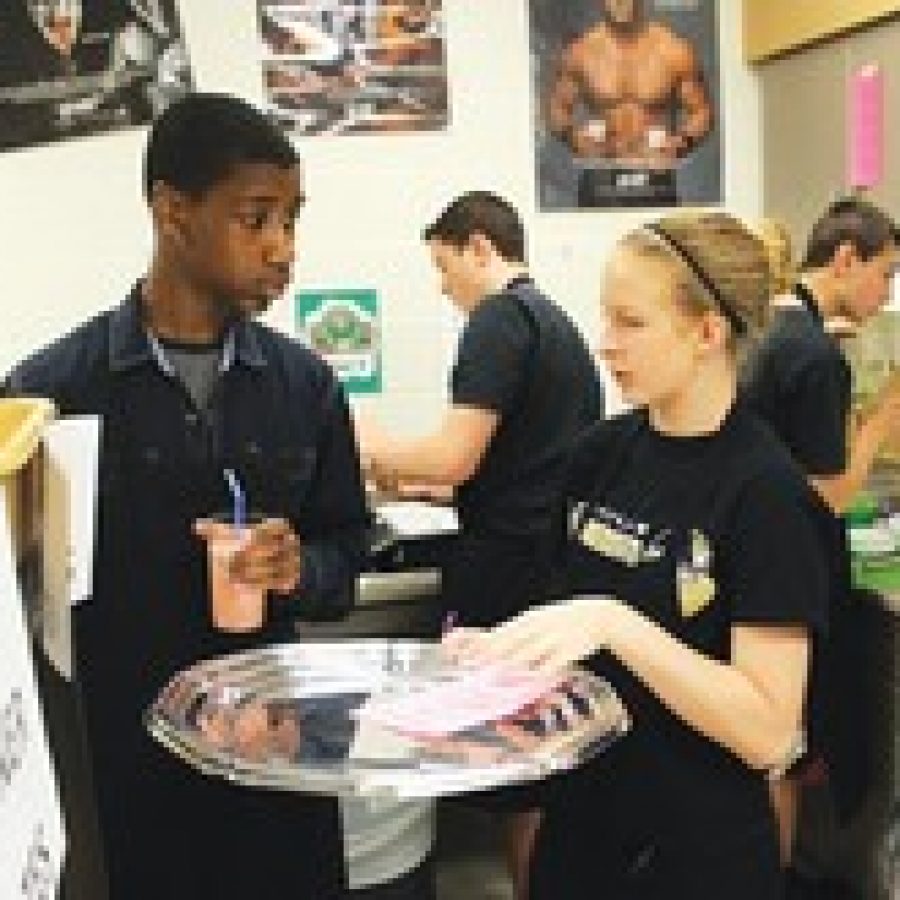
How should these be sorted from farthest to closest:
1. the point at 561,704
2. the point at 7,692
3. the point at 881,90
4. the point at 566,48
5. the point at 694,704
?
the point at 566,48 → the point at 881,90 → the point at 694,704 → the point at 561,704 → the point at 7,692

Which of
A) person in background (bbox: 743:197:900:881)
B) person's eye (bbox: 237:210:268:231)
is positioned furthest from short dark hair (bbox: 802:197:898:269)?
person's eye (bbox: 237:210:268:231)

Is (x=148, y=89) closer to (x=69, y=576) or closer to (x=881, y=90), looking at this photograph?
(x=881, y=90)

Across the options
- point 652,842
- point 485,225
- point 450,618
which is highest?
point 485,225

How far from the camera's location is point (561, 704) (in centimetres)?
129

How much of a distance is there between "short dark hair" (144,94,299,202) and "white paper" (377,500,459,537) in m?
1.41

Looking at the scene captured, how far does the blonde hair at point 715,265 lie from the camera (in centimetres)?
155

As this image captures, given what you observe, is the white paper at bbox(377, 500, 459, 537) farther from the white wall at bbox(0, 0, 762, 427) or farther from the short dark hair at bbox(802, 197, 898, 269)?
the short dark hair at bbox(802, 197, 898, 269)

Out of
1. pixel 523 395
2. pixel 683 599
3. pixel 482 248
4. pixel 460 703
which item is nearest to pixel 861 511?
pixel 523 395

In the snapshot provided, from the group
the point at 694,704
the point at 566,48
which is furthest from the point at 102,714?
the point at 566,48

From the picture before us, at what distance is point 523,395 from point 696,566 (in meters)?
1.29

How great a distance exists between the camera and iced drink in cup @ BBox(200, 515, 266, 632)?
1584 mm

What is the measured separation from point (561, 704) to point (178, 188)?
0.85 meters

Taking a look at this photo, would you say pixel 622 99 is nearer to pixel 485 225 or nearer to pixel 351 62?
pixel 351 62

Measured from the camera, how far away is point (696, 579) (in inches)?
57.7
